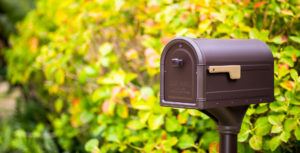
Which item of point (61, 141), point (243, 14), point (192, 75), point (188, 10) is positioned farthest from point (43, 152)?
point (192, 75)

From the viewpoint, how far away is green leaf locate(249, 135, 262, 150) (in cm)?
279

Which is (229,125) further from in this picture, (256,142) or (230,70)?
(256,142)

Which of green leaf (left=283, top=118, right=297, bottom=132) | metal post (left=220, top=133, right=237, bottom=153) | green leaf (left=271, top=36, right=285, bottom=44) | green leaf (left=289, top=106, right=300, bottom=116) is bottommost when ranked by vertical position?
metal post (left=220, top=133, right=237, bottom=153)

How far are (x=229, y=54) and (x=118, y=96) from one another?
4.75ft

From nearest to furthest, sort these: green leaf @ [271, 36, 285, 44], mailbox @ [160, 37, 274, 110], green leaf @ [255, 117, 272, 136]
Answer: mailbox @ [160, 37, 274, 110] < green leaf @ [255, 117, 272, 136] < green leaf @ [271, 36, 285, 44]

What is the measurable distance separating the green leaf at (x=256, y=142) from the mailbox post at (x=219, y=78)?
342 mm

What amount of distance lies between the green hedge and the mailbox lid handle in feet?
1.87

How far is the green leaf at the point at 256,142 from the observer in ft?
9.17

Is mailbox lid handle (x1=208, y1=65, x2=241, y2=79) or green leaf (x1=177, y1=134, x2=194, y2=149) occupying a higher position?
mailbox lid handle (x1=208, y1=65, x2=241, y2=79)

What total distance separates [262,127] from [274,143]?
114mm

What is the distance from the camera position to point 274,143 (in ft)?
9.09

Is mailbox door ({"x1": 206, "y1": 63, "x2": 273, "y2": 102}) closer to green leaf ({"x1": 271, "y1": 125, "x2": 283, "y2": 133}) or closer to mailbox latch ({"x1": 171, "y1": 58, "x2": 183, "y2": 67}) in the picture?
mailbox latch ({"x1": 171, "y1": 58, "x2": 183, "y2": 67})

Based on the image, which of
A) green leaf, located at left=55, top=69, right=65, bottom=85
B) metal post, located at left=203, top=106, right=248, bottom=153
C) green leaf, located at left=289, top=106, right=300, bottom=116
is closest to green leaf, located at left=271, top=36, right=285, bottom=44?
green leaf, located at left=289, top=106, right=300, bottom=116

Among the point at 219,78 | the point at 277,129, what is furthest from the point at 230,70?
the point at 277,129
